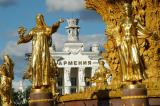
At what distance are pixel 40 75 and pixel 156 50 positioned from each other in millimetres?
4604

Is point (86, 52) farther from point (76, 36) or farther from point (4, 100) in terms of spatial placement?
point (4, 100)

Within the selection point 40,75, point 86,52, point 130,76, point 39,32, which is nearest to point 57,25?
point 39,32

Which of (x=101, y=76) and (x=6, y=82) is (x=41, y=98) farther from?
(x=6, y=82)

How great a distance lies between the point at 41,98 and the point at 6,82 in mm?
4940

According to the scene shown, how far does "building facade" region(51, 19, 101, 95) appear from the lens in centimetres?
7012

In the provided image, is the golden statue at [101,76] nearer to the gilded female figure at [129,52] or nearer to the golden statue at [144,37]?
the golden statue at [144,37]

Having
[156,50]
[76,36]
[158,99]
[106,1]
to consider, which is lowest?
[158,99]

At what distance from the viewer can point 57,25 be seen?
19.3m

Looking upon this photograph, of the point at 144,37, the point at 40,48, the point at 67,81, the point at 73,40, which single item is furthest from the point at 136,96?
the point at 73,40

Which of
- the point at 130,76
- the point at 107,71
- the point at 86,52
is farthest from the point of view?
the point at 86,52

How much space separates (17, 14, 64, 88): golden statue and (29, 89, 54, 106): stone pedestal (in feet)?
1.03

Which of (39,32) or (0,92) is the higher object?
(39,32)

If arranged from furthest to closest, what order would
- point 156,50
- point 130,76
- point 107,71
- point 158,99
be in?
point 107,71 → point 156,50 → point 158,99 → point 130,76

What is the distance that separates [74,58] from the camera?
240 feet
